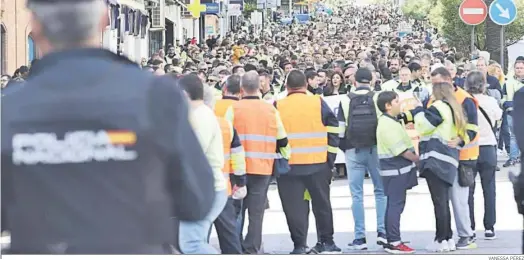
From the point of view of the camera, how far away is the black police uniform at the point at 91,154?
3229 mm

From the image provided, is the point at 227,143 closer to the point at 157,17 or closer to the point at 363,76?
the point at 363,76

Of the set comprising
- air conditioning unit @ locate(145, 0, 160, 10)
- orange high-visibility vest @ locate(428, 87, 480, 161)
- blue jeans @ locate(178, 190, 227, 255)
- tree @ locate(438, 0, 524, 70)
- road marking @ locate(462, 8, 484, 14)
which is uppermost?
air conditioning unit @ locate(145, 0, 160, 10)

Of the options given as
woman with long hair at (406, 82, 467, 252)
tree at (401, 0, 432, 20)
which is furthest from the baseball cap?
tree at (401, 0, 432, 20)

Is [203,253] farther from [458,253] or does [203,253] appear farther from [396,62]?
[396,62]

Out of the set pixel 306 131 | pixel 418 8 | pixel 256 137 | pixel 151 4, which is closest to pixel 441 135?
pixel 306 131

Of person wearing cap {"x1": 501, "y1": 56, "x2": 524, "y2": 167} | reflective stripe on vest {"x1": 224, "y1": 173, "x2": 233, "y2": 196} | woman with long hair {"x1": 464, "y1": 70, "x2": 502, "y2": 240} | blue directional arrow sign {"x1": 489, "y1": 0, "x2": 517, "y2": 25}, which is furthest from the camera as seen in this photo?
blue directional arrow sign {"x1": 489, "y1": 0, "x2": 517, "y2": 25}

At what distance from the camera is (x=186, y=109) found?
11.0ft

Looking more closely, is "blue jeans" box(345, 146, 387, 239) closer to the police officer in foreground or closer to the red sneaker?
the red sneaker

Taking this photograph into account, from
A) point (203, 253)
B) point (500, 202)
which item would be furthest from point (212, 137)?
point (500, 202)

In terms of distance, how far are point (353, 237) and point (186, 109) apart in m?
7.81

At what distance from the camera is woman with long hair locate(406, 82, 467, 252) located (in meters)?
9.59

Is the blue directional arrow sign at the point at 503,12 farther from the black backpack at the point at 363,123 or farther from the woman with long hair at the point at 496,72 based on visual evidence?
the black backpack at the point at 363,123

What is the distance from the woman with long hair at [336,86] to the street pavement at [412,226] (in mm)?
1369

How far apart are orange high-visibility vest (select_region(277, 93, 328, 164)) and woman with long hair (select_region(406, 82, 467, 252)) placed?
88 cm
